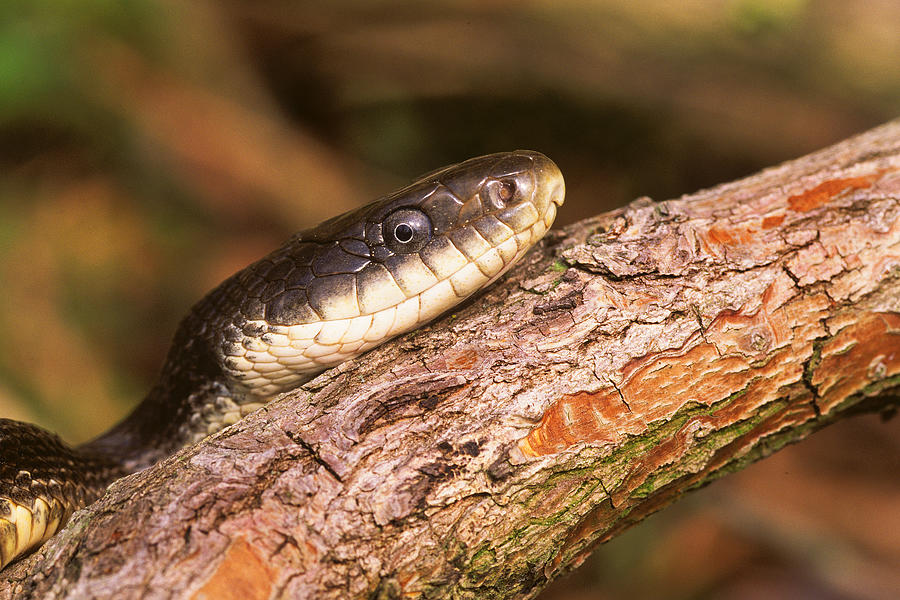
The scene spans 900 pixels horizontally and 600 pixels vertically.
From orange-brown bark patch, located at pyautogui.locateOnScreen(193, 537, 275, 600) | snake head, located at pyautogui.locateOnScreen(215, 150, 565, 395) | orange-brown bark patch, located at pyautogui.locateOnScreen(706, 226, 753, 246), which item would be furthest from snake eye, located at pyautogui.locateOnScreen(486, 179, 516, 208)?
orange-brown bark patch, located at pyautogui.locateOnScreen(193, 537, 275, 600)

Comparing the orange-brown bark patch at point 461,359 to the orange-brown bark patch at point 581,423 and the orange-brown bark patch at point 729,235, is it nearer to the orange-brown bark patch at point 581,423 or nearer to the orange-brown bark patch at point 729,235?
the orange-brown bark patch at point 581,423

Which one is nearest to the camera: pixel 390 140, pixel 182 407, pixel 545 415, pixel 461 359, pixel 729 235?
pixel 545 415

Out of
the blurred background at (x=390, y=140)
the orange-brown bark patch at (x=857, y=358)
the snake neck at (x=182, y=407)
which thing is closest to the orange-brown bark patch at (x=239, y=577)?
the snake neck at (x=182, y=407)

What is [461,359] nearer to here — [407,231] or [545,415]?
[545,415]

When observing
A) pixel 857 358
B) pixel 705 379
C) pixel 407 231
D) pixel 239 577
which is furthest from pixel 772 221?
pixel 239 577

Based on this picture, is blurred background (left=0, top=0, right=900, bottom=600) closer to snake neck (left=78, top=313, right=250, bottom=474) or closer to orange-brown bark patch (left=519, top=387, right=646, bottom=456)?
snake neck (left=78, top=313, right=250, bottom=474)
